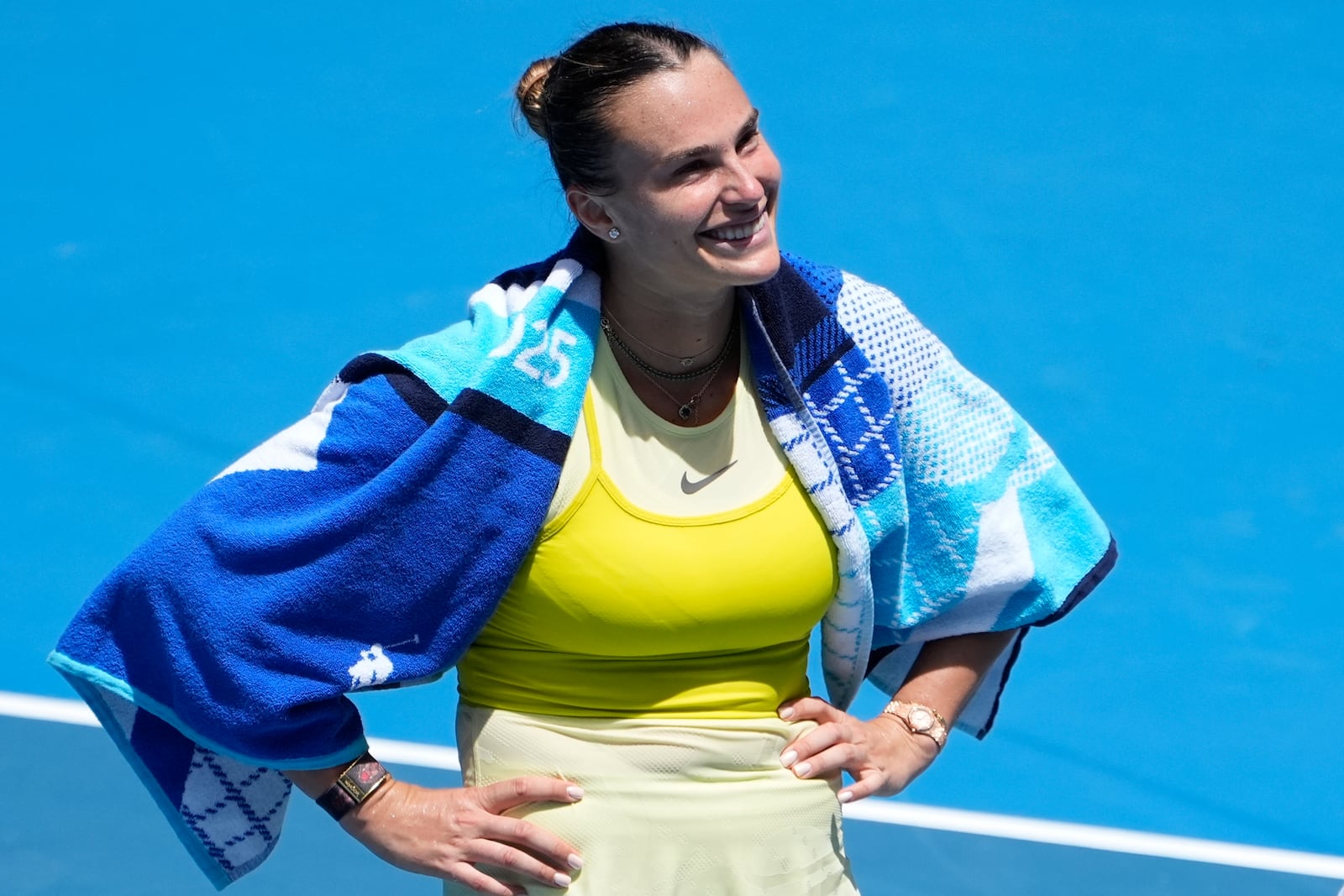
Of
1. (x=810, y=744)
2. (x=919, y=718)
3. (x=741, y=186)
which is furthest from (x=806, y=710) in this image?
(x=741, y=186)

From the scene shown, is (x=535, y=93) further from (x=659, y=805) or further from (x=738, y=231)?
(x=659, y=805)

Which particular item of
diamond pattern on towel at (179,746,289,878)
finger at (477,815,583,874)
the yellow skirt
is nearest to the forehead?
the yellow skirt

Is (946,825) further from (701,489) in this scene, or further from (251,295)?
(251,295)

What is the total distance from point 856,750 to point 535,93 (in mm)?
944

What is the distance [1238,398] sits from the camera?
6145 mm

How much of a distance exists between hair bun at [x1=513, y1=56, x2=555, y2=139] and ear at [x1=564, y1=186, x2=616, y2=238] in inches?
4.6

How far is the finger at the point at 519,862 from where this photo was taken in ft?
7.25

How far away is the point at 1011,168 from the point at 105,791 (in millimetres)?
4470

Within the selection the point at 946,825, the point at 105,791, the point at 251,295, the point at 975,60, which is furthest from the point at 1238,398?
the point at 105,791

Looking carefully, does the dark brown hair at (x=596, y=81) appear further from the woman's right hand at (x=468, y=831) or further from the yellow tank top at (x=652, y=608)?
the woman's right hand at (x=468, y=831)

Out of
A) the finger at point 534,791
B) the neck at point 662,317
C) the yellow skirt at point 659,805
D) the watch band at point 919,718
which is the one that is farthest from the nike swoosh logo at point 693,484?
the watch band at point 919,718

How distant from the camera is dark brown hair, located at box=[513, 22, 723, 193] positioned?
7.16 feet

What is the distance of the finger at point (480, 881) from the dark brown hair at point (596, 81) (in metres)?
0.85

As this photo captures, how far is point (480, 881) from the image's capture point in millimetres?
2266
